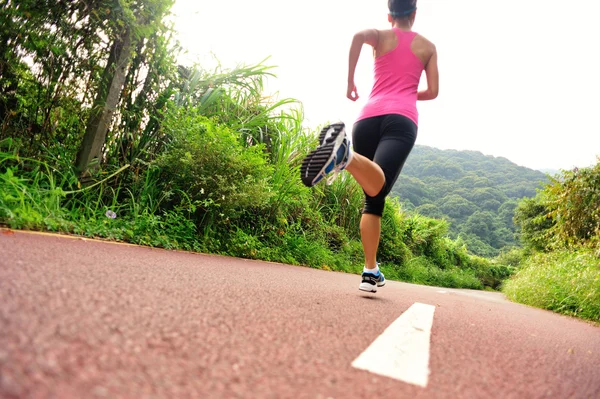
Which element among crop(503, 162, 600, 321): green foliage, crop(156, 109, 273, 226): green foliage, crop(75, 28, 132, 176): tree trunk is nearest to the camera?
crop(75, 28, 132, 176): tree trunk

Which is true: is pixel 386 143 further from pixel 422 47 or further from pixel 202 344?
pixel 202 344

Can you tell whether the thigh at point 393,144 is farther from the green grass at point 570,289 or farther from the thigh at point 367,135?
the green grass at point 570,289

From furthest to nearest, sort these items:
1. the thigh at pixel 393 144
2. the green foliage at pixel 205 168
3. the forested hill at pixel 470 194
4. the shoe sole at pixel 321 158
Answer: the forested hill at pixel 470 194 → the green foliage at pixel 205 168 → the thigh at pixel 393 144 → the shoe sole at pixel 321 158

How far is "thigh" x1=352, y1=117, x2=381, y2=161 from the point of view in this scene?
303cm

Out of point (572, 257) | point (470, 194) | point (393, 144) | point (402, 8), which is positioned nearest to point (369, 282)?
point (393, 144)

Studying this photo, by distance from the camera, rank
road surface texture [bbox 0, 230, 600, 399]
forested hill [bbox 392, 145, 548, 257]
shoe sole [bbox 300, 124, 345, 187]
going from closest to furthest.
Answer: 1. road surface texture [bbox 0, 230, 600, 399]
2. shoe sole [bbox 300, 124, 345, 187]
3. forested hill [bbox 392, 145, 548, 257]

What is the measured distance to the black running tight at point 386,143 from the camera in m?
2.77

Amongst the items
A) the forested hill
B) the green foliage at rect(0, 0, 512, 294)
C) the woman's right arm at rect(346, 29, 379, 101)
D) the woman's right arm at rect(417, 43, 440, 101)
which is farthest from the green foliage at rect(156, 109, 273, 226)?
the forested hill

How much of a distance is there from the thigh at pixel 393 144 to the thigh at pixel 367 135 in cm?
7

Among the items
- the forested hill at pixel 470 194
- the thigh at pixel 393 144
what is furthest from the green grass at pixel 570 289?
the forested hill at pixel 470 194

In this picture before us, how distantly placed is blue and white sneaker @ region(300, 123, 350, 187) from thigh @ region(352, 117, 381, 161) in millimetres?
728

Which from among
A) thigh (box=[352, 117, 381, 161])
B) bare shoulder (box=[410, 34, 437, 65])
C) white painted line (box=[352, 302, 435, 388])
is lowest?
white painted line (box=[352, 302, 435, 388])

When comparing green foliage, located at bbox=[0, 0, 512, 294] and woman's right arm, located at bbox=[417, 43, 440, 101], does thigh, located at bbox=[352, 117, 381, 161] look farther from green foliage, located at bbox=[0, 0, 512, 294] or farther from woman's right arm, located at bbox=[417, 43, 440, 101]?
green foliage, located at bbox=[0, 0, 512, 294]

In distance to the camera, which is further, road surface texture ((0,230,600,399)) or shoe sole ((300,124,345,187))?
shoe sole ((300,124,345,187))
